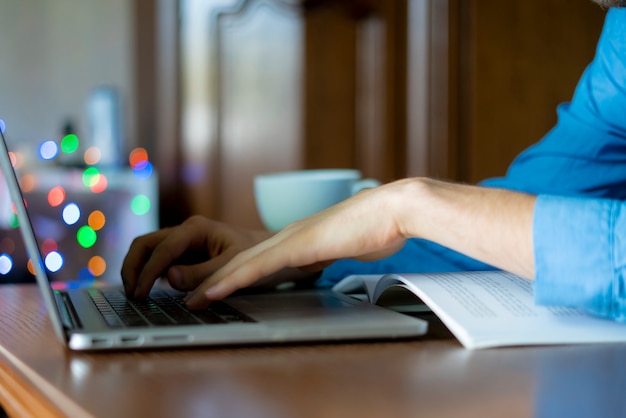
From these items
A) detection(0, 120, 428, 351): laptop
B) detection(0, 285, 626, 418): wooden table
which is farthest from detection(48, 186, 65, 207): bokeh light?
detection(0, 285, 626, 418): wooden table

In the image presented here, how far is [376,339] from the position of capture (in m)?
0.59

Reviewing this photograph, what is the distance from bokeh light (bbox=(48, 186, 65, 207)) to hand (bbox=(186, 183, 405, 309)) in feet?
6.28

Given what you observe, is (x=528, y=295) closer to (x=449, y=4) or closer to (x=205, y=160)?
(x=205, y=160)

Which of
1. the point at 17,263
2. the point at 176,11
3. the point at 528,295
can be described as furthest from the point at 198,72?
the point at 528,295

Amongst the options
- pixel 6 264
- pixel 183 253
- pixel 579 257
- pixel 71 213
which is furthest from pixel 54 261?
pixel 579 257

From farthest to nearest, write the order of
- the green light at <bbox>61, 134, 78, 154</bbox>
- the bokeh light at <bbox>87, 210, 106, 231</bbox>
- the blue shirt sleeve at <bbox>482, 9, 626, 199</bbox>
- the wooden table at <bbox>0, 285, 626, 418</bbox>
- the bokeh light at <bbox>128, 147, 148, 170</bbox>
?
the green light at <bbox>61, 134, 78, 154</bbox>
the bokeh light at <bbox>128, 147, 148, 170</bbox>
the bokeh light at <bbox>87, 210, 106, 231</bbox>
the blue shirt sleeve at <bbox>482, 9, 626, 199</bbox>
the wooden table at <bbox>0, 285, 626, 418</bbox>

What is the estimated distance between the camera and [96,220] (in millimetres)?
2566

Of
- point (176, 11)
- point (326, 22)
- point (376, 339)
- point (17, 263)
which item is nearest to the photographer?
point (376, 339)

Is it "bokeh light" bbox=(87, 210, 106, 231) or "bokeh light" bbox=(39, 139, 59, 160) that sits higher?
"bokeh light" bbox=(39, 139, 59, 160)

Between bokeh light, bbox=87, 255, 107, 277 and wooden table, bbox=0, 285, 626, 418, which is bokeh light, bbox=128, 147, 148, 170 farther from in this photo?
wooden table, bbox=0, 285, 626, 418

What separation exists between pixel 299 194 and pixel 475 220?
61 centimetres

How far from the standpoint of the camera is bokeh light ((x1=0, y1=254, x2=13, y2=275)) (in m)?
2.04

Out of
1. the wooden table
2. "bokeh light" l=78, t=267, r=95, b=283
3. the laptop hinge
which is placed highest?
the wooden table

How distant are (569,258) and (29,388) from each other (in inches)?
14.8
